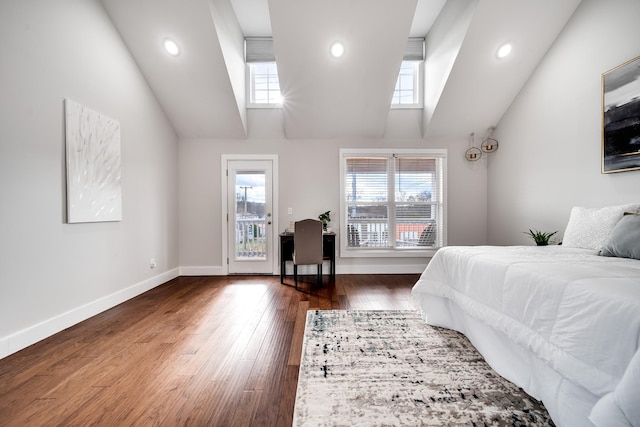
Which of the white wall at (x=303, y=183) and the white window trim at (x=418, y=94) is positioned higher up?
the white window trim at (x=418, y=94)

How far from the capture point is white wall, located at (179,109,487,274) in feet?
14.6

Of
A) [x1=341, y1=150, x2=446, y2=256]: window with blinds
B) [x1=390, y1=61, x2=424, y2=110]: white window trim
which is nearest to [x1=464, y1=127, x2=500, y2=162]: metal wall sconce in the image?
[x1=341, y1=150, x2=446, y2=256]: window with blinds

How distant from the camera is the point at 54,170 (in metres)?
2.34

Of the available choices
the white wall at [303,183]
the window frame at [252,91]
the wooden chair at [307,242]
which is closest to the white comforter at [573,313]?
the wooden chair at [307,242]

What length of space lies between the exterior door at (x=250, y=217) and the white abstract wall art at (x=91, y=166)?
163cm

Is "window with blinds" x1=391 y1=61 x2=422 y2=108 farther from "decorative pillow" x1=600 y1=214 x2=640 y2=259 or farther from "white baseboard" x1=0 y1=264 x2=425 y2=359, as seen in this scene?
"decorative pillow" x1=600 y1=214 x2=640 y2=259

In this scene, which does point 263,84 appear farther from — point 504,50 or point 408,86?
point 504,50

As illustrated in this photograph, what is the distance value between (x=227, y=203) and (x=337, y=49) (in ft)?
9.14

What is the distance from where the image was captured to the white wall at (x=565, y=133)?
2598mm

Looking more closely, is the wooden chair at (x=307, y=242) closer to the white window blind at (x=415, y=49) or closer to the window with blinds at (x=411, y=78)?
the window with blinds at (x=411, y=78)

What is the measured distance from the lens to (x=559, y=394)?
46.8 inches

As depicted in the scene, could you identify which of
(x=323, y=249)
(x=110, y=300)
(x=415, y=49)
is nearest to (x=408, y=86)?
(x=415, y=49)

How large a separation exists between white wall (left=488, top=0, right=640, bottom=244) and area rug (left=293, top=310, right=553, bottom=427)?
2291 millimetres

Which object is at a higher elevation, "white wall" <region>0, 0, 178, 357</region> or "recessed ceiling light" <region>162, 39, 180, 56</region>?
"recessed ceiling light" <region>162, 39, 180, 56</region>
